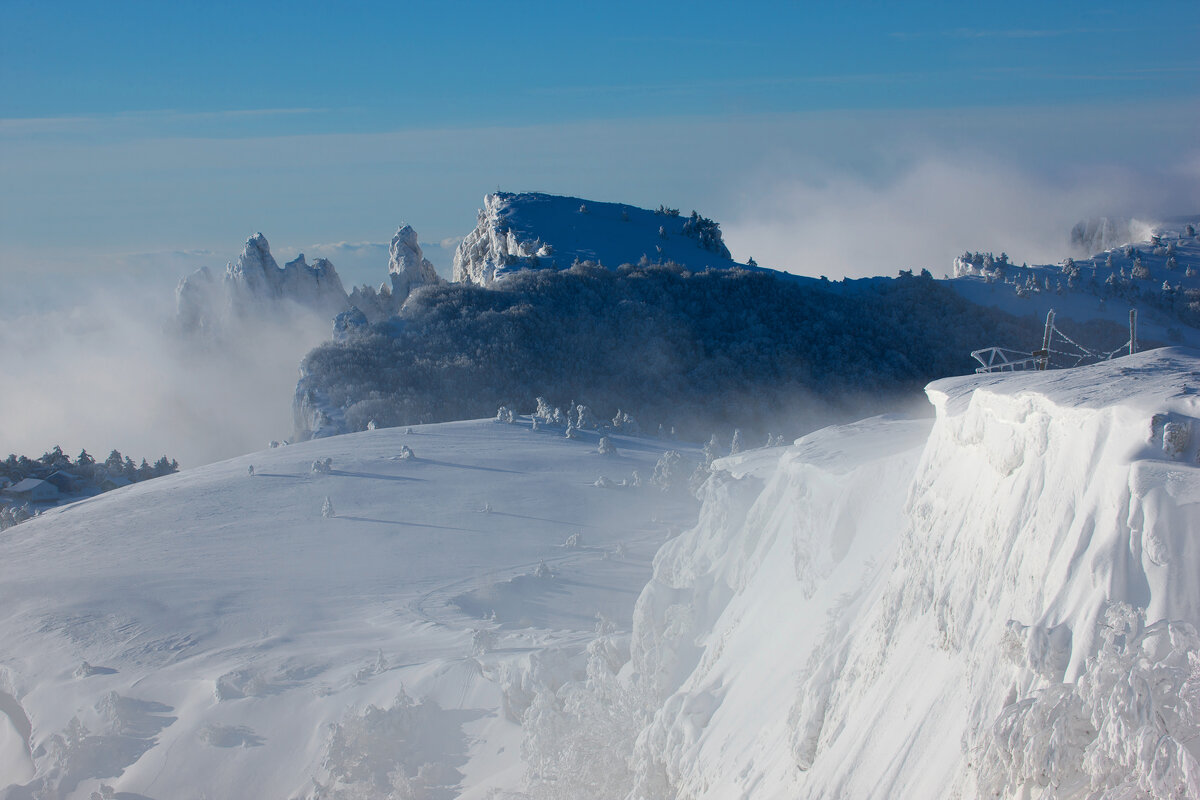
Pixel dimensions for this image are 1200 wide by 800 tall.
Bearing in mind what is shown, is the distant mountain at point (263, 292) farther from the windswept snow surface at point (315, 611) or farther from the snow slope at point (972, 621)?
the snow slope at point (972, 621)

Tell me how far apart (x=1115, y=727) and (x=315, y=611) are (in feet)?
65.7

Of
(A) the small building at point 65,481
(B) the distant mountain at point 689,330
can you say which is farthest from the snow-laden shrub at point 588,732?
(A) the small building at point 65,481

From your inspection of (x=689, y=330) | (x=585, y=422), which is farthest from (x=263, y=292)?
(x=585, y=422)

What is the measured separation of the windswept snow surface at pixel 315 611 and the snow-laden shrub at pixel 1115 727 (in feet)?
34.3

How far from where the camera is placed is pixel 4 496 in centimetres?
4453

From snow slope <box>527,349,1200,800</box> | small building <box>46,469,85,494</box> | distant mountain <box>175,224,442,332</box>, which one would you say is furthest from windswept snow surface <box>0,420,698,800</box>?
distant mountain <box>175,224,442,332</box>

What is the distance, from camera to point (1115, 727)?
17.0 feet

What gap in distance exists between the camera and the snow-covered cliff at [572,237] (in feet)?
275

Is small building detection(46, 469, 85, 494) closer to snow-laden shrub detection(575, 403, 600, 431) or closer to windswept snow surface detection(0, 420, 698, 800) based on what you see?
windswept snow surface detection(0, 420, 698, 800)

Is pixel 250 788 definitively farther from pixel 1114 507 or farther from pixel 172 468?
pixel 172 468

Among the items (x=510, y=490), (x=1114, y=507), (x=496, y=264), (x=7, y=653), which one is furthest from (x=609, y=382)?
(x=1114, y=507)

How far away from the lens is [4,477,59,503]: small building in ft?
145

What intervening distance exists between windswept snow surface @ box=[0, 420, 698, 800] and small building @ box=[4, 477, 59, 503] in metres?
15.4

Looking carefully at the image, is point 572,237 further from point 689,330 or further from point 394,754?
point 394,754
